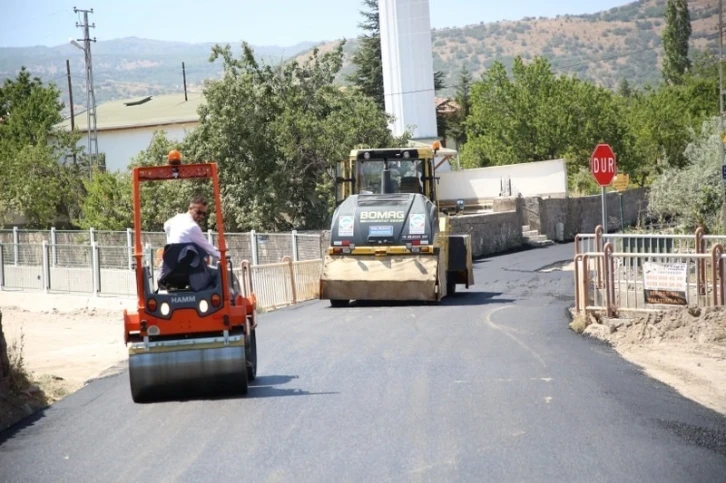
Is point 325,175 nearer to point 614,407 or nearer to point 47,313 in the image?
A: point 47,313

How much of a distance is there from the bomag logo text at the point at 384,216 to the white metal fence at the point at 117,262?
302 centimetres

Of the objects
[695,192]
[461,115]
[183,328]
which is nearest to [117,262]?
[183,328]

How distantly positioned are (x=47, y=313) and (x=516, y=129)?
3556 cm

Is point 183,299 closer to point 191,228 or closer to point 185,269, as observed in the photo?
point 185,269

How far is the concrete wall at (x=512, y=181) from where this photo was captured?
5159 centimetres

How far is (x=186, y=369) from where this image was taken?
11758mm

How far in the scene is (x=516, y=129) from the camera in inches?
2430

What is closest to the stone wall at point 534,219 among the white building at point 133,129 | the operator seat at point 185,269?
the operator seat at point 185,269

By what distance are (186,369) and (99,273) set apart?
22.1 meters

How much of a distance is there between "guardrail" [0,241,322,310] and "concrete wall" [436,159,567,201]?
2185 cm

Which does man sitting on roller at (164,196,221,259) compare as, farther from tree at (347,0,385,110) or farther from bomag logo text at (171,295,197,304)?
tree at (347,0,385,110)

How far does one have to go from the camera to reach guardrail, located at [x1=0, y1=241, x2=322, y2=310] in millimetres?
25406

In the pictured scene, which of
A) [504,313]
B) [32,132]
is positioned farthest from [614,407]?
[32,132]

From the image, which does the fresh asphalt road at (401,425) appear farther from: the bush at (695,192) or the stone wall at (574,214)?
the stone wall at (574,214)
